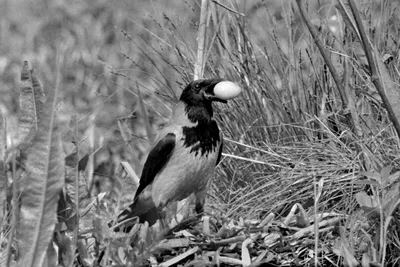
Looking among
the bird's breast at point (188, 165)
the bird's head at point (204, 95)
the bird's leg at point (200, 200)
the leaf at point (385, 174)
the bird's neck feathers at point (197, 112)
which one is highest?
the bird's head at point (204, 95)

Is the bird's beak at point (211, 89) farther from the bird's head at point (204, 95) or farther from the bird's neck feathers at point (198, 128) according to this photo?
the bird's neck feathers at point (198, 128)

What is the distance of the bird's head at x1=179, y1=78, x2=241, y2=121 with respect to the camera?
322 cm

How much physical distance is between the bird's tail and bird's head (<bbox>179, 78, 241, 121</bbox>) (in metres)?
0.39

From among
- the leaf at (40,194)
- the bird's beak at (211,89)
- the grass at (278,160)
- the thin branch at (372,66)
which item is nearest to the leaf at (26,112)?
the grass at (278,160)

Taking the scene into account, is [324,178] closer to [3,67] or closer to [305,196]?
[305,196]

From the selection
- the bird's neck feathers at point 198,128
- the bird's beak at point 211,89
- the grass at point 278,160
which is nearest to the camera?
the grass at point 278,160

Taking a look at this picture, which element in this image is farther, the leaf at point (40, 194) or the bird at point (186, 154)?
the bird at point (186, 154)

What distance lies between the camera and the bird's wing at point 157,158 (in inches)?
143

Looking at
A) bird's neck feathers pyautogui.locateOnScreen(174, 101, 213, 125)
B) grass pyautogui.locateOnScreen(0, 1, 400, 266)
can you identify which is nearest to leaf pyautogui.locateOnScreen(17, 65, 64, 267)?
grass pyautogui.locateOnScreen(0, 1, 400, 266)

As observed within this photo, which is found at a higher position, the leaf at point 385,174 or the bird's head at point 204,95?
the bird's head at point 204,95

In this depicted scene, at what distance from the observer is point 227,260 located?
2637 mm

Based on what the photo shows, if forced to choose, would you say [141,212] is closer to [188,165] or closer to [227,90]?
[188,165]

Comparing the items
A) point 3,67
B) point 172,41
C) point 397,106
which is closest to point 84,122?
point 3,67

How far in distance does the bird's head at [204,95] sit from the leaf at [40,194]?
2.89 ft
